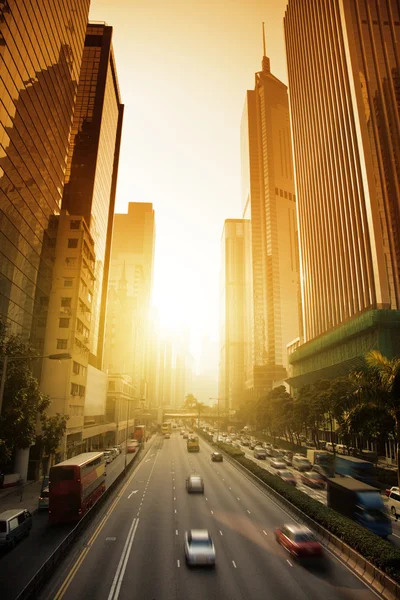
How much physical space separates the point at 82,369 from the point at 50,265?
1866cm

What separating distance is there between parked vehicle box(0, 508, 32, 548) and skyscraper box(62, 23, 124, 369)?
198ft

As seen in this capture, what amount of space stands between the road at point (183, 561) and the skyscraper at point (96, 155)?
5774 centimetres

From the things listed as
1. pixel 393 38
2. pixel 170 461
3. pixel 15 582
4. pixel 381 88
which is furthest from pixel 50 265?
pixel 393 38

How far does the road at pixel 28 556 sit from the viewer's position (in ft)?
58.6

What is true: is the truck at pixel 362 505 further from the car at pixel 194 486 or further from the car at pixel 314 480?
the car at pixel 314 480

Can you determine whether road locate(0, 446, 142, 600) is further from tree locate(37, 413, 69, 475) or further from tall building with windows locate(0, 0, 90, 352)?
tall building with windows locate(0, 0, 90, 352)

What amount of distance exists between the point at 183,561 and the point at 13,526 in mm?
10742

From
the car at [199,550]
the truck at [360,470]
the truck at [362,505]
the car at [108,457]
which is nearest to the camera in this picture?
the car at [199,550]

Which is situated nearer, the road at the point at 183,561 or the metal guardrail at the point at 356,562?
the metal guardrail at the point at 356,562

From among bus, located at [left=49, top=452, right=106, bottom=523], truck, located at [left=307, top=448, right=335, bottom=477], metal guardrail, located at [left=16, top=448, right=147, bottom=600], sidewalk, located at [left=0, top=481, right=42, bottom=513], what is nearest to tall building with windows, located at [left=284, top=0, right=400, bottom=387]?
truck, located at [left=307, top=448, right=335, bottom=477]

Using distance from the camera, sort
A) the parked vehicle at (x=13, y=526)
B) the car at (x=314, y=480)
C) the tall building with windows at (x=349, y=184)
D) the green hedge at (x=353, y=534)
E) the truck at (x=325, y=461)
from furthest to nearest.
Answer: the tall building with windows at (x=349, y=184) → the truck at (x=325, y=461) → the car at (x=314, y=480) → the parked vehicle at (x=13, y=526) → the green hedge at (x=353, y=534)

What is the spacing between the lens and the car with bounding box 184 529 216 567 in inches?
795

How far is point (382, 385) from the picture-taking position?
822 inches

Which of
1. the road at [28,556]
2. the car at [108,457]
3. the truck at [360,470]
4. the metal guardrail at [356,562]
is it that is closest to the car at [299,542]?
the metal guardrail at [356,562]
